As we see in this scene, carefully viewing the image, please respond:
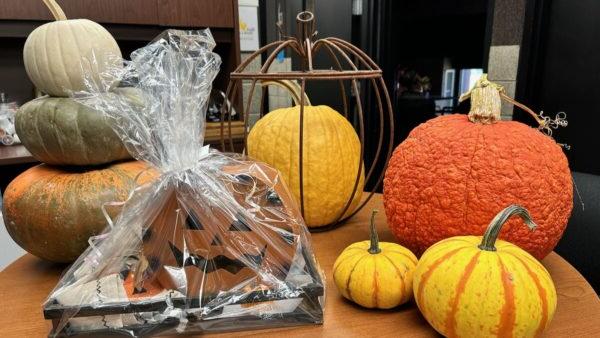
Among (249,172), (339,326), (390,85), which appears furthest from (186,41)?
(390,85)

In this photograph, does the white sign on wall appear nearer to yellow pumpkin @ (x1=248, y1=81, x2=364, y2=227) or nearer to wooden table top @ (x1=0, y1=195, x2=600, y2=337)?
yellow pumpkin @ (x1=248, y1=81, x2=364, y2=227)

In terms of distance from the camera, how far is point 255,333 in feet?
1.56

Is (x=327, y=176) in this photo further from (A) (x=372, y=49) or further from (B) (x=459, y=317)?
(A) (x=372, y=49)

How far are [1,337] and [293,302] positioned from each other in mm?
343

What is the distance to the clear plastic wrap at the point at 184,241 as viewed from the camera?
0.46m

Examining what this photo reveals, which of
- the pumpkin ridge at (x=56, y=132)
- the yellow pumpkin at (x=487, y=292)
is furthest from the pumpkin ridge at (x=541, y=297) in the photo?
the pumpkin ridge at (x=56, y=132)

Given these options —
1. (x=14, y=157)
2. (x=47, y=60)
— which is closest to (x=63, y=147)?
(x=47, y=60)

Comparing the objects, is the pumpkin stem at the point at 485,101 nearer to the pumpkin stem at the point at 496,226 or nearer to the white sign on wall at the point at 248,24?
the pumpkin stem at the point at 496,226

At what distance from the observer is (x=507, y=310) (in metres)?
0.40

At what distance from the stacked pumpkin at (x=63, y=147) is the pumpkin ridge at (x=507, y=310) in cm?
48

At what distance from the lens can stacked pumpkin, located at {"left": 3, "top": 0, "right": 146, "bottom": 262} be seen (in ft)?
1.95

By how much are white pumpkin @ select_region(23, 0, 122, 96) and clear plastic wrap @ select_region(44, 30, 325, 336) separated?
2.3 inches

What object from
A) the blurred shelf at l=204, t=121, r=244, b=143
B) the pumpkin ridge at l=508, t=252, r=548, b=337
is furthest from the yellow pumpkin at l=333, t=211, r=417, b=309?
the blurred shelf at l=204, t=121, r=244, b=143

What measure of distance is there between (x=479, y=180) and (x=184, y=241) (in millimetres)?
385
